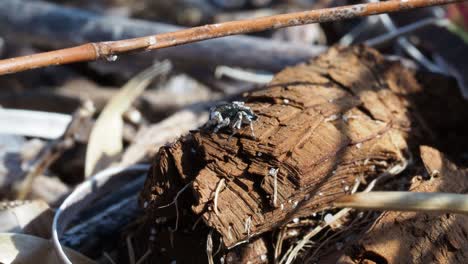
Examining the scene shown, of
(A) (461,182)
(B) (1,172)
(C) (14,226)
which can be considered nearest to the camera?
(A) (461,182)

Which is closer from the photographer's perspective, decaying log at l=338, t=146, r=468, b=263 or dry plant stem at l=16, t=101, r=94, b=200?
decaying log at l=338, t=146, r=468, b=263

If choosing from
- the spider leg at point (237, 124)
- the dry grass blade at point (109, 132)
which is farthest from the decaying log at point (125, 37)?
the spider leg at point (237, 124)

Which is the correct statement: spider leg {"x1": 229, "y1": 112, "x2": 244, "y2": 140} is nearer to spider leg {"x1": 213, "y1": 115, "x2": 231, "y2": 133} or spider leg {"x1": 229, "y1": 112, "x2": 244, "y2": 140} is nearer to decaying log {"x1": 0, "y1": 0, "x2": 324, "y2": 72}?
spider leg {"x1": 213, "y1": 115, "x2": 231, "y2": 133}

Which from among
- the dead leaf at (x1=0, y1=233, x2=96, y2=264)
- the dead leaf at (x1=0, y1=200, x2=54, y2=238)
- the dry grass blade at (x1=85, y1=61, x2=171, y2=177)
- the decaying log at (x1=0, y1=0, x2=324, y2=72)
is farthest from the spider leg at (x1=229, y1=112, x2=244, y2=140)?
the decaying log at (x1=0, y1=0, x2=324, y2=72)

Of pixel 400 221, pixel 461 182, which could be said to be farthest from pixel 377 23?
pixel 400 221

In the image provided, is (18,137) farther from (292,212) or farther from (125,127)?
(292,212)

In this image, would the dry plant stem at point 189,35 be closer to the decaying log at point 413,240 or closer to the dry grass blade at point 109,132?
the decaying log at point 413,240
